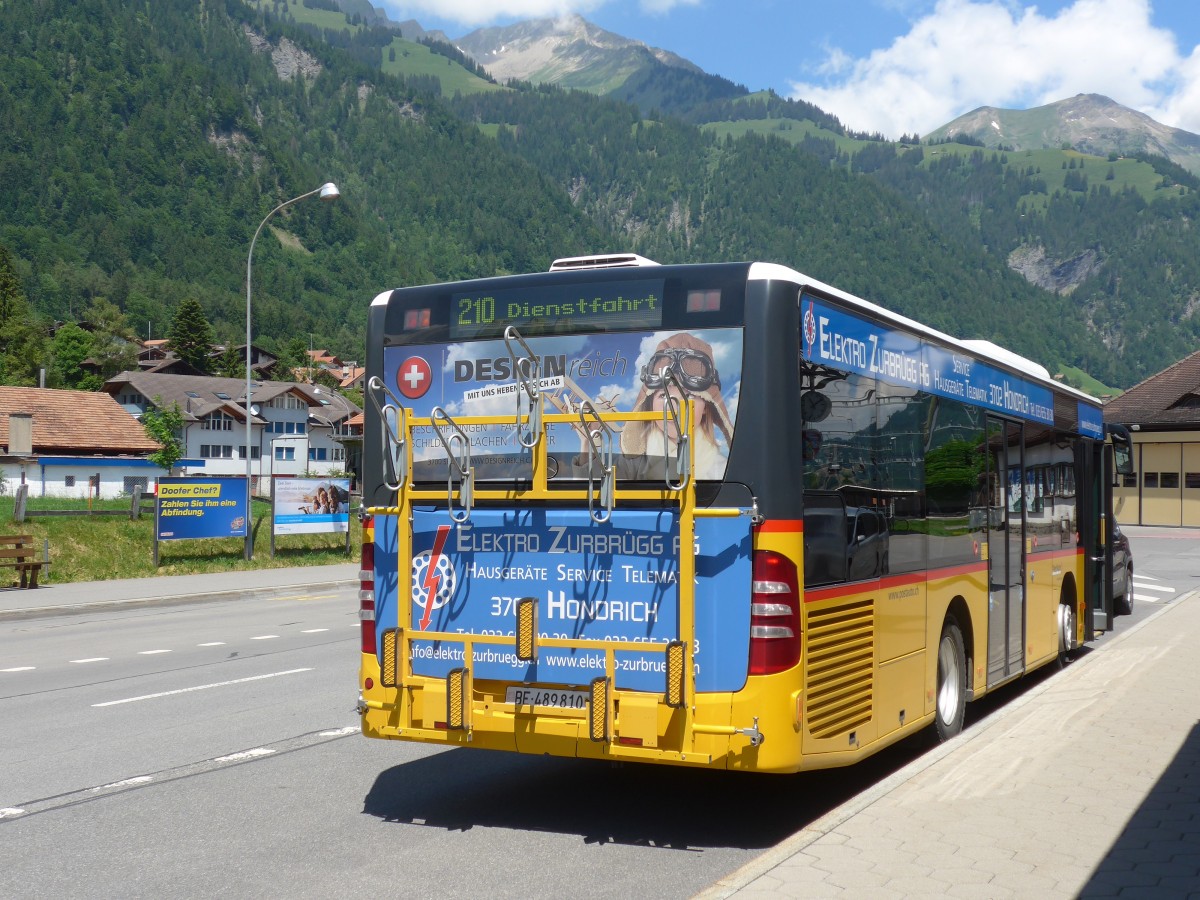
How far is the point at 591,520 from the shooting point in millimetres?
6758

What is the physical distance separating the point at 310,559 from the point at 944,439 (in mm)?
23917

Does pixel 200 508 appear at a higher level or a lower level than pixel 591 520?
lower

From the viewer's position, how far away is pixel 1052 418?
1220cm

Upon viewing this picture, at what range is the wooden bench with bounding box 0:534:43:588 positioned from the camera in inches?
923

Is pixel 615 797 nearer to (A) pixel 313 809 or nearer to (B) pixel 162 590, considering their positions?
(A) pixel 313 809

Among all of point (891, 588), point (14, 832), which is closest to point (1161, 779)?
point (891, 588)

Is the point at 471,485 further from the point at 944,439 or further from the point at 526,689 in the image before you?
the point at 944,439

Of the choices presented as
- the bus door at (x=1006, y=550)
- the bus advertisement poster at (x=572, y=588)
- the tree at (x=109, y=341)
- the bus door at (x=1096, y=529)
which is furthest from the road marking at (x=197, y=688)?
the tree at (x=109, y=341)

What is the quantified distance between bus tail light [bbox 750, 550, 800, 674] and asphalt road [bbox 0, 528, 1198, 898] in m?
1.02

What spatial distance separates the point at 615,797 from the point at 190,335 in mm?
156191

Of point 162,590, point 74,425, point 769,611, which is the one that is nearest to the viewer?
point 769,611

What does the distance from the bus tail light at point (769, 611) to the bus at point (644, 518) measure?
1 cm

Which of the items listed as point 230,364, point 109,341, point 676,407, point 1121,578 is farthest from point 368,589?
point 230,364

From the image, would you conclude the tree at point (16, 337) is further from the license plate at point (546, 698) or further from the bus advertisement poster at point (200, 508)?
the license plate at point (546, 698)
